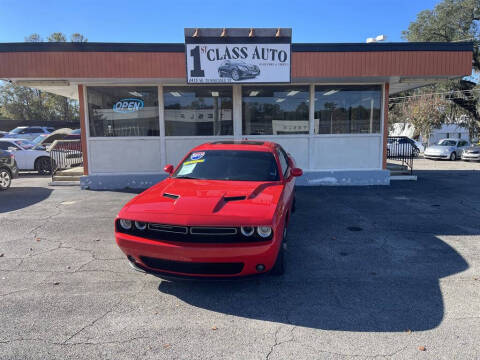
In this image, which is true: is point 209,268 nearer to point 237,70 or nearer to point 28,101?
point 237,70

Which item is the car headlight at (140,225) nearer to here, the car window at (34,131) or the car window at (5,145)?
the car window at (5,145)

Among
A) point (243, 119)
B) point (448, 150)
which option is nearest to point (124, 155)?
point (243, 119)

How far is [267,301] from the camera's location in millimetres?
3551

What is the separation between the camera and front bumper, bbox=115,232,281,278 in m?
3.33

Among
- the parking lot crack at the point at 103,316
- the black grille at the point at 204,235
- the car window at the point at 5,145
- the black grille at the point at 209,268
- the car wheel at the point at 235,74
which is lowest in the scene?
the parking lot crack at the point at 103,316

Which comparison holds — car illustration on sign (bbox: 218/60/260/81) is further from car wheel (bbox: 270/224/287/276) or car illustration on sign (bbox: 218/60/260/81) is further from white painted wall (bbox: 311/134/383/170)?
car wheel (bbox: 270/224/287/276)

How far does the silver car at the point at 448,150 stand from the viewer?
21547 mm

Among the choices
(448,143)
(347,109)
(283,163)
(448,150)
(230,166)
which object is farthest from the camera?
(448,143)

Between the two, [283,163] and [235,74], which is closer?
[283,163]

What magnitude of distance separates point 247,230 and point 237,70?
21.2 feet

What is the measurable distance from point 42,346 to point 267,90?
903 centimetres

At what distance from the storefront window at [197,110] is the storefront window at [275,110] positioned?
1.95 feet

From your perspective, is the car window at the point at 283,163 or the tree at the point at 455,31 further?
the tree at the point at 455,31

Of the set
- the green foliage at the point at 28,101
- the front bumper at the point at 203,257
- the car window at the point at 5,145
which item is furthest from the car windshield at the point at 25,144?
the green foliage at the point at 28,101
